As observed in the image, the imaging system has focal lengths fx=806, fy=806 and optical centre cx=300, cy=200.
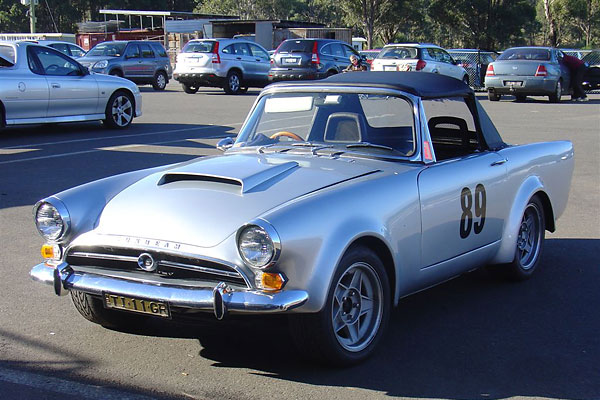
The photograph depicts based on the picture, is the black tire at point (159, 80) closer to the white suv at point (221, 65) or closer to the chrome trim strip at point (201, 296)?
the white suv at point (221, 65)

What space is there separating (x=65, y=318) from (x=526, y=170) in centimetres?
348

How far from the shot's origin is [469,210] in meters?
5.33

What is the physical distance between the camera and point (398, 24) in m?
58.1

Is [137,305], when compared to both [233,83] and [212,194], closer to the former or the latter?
[212,194]

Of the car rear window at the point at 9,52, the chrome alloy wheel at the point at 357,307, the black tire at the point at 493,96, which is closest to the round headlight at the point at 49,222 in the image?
the chrome alloy wheel at the point at 357,307

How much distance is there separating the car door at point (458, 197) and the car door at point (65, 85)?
9936mm

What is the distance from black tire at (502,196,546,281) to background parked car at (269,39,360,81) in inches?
779

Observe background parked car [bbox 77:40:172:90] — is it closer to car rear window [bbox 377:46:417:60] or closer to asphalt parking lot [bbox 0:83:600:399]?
car rear window [bbox 377:46:417:60]

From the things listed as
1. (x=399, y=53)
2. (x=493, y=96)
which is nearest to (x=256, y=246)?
(x=493, y=96)

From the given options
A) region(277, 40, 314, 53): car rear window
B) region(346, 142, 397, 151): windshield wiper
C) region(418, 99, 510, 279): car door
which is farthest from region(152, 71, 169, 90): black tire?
region(346, 142, 397, 151): windshield wiper

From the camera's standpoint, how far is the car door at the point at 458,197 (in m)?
4.98

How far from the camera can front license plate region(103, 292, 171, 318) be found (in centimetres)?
406

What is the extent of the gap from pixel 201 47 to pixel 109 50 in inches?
157

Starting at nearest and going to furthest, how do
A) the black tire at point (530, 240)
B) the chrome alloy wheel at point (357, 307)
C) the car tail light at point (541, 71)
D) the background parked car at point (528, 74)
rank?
the chrome alloy wheel at point (357, 307)
the black tire at point (530, 240)
the car tail light at point (541, 71)
the background parked car at point (528, 74)
